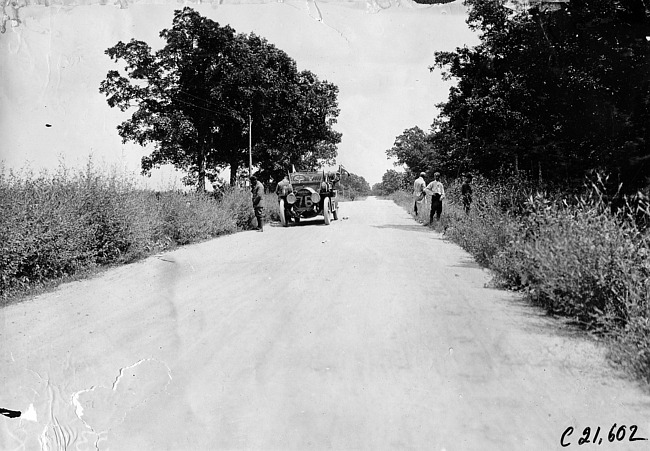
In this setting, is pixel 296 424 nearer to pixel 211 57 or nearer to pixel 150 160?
pixel 211 57

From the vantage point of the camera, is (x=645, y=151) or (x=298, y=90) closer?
(x=645, y=151)

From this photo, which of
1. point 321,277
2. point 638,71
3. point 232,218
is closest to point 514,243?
point 321,277

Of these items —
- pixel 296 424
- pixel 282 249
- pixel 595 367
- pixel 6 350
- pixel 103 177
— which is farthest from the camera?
pixel 282 249

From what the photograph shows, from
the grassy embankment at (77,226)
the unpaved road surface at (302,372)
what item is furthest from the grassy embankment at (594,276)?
the grassy embankment at (77,226)

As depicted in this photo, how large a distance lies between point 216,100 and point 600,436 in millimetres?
23216

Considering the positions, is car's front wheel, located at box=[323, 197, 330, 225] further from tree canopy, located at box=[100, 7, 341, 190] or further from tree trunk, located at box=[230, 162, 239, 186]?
tree trunk, located at box=[230, 162, 239, 186]

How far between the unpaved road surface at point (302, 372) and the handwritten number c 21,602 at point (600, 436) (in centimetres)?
3

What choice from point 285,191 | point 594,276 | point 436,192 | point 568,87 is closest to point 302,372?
point 594,276

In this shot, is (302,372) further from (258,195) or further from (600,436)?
(258,195)

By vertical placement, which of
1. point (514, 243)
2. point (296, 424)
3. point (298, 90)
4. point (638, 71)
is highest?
point (298, 90)

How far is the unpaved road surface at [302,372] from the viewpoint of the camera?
9.39 feet

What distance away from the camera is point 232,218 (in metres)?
16.5

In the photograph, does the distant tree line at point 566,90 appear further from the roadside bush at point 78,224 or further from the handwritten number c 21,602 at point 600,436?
the roadside bush at point 78,224

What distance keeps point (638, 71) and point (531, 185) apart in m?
2.69
